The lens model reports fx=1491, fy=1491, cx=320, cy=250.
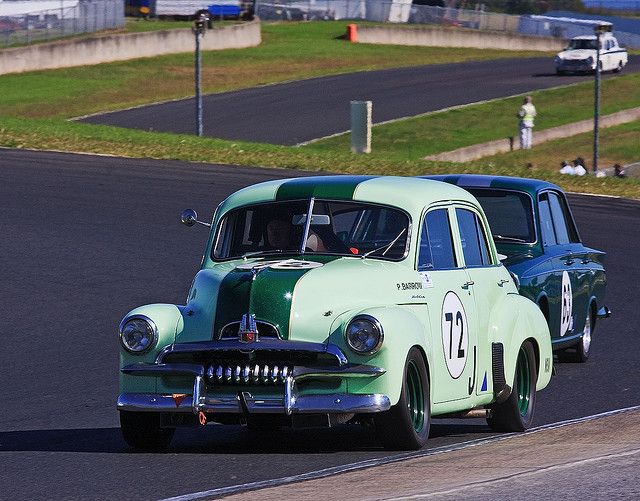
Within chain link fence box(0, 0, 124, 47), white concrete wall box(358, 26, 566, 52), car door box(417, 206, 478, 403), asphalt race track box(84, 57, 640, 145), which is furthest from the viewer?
white concrete wall box(358, 26, 566, 52)

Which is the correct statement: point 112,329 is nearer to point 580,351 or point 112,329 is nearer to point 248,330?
point 580,351

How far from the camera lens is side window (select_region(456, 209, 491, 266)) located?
9723 mm

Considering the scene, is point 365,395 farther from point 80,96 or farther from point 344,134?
point 80,96

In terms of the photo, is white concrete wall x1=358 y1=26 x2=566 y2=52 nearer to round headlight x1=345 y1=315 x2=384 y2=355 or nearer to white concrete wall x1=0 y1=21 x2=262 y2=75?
white concrete wall x1=0 y1=21 x2=262 y2=75

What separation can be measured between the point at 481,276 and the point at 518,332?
438mm

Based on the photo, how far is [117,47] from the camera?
55.9m

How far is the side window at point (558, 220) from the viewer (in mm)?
14195

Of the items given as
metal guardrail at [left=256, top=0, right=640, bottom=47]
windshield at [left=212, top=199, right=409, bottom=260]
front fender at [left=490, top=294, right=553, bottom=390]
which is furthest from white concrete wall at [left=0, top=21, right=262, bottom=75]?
windshield at [left=212, top=199, right=409, bottom=260]

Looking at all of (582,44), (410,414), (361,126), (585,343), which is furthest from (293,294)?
(582,44)

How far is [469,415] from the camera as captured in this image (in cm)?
945

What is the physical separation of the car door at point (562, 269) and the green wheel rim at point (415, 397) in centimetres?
487

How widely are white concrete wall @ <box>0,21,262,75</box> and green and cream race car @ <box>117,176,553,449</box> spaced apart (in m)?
42.8

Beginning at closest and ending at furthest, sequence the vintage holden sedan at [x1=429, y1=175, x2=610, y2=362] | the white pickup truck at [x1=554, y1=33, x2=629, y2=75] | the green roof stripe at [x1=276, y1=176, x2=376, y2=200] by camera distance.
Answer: the green roof stripe at [x1=276, y1=176, x2=376, y2=200]
the vintage holden sedan at [x1=429, y1=175, x2=610, y2=362]
the white pickup truck at [x1=554, y1=33, x2=629, y2=75]

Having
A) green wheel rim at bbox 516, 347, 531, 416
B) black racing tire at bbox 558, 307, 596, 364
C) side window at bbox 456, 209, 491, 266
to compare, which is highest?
side window at bbox 456, 209, 491, 266
